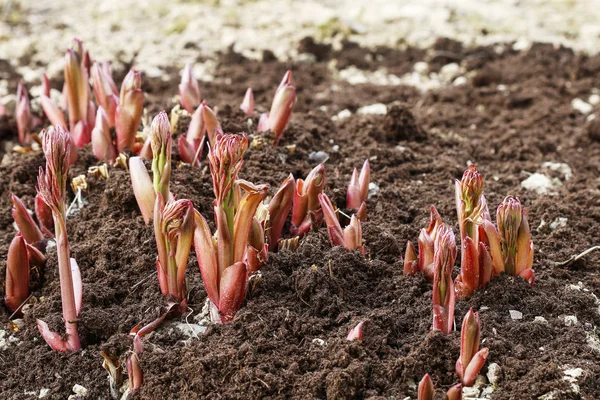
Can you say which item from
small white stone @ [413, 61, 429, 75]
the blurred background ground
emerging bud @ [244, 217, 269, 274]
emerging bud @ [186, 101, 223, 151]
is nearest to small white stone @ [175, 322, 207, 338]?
A: emerging bud @ [244, 217, 269, 274]

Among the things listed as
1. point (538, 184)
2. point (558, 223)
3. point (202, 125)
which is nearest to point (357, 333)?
point (558, 223)

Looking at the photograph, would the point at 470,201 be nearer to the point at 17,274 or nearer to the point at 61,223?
the point at 61,223

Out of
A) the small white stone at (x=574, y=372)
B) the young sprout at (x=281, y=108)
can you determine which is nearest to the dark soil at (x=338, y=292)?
the small white stone at (x=574, y=372)

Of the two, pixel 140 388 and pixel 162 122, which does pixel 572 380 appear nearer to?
pixel 140 388

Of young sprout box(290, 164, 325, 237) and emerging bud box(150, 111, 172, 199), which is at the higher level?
emerging bud box(150, 111, 172, 199)

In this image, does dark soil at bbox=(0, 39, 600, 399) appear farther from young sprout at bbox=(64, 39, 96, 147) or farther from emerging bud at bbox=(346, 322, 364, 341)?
young sprout at bbox=(64, 39, 96, 147)

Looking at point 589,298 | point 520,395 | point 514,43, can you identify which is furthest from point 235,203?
point 514,43
